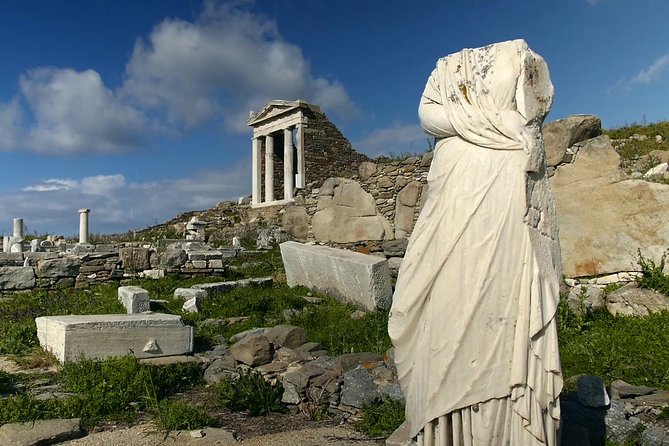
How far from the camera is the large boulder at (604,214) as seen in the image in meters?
7.02

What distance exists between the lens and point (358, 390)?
4.86 m

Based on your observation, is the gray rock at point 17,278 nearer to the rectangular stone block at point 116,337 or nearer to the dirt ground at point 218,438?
the rectangular stone block at point 116,337

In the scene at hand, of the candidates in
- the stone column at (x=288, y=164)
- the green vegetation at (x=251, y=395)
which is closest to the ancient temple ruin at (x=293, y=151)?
the stone column at (x=288, y=164)

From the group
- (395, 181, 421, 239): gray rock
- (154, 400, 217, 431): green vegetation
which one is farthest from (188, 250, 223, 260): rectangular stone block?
(154, 400, 217, 431): green vegetation

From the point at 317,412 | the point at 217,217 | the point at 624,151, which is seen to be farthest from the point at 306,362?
the point at 217,217

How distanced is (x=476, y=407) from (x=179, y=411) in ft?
10.6

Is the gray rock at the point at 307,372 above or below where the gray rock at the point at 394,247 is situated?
below

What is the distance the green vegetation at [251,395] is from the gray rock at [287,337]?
1.08m

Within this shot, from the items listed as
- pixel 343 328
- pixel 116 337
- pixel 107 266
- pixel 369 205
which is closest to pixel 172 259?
pixel 107 266

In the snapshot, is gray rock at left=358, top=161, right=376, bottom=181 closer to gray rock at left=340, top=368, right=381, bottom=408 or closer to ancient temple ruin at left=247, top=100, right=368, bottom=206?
gray rock at left=340, top=368, right=381, bottom=408

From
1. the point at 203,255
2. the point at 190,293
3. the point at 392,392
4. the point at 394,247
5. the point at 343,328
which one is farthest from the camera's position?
the point at 203,255

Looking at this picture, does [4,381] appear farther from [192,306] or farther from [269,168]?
[269,168]

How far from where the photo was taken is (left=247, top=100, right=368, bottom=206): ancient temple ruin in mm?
25016

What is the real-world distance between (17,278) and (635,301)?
426 inches
